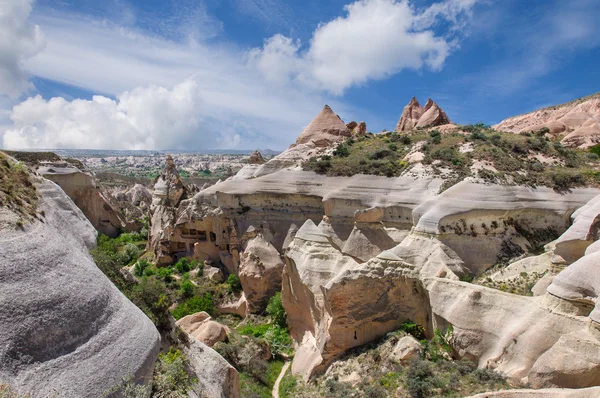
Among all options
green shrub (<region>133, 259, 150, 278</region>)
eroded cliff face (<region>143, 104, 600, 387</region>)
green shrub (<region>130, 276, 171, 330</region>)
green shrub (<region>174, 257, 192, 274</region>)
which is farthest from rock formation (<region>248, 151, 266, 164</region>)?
green shrub (<region>130, 276, 171, 330</region>)

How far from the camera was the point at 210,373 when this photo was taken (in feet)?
37.3

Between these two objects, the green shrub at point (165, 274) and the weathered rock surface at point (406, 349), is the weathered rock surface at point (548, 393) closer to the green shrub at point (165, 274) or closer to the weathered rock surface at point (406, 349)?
the weathered rock surface at point (406, 349)

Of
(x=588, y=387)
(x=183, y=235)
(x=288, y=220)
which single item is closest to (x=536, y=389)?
(x=588, y=387)

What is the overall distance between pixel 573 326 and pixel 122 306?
12.6m

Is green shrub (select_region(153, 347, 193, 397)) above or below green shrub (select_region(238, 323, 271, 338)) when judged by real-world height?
above

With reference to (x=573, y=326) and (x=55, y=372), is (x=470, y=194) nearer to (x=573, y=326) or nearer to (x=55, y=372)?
(x=573, y=326)

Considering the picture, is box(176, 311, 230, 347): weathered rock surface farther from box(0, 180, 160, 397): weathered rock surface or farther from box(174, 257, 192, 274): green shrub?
box(174, 257, 192, 274): green shrub

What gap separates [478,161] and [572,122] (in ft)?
150

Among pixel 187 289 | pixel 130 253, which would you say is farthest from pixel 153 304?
pixel 130 253

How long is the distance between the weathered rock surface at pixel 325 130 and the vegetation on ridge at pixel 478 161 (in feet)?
25.7

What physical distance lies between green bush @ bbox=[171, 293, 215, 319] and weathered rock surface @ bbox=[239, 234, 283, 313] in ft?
7.91

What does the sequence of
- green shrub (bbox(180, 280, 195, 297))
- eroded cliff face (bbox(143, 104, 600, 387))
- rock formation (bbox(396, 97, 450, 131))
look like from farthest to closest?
rock formation (bbox(396, 97, 450, 131))
green shrub (bbox(180, 280, 195, 297))
eroded cliff face (bbox(143, 104, 600, 387))

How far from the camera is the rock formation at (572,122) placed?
155 ft

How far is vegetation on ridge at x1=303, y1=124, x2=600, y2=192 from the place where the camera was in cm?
2161
